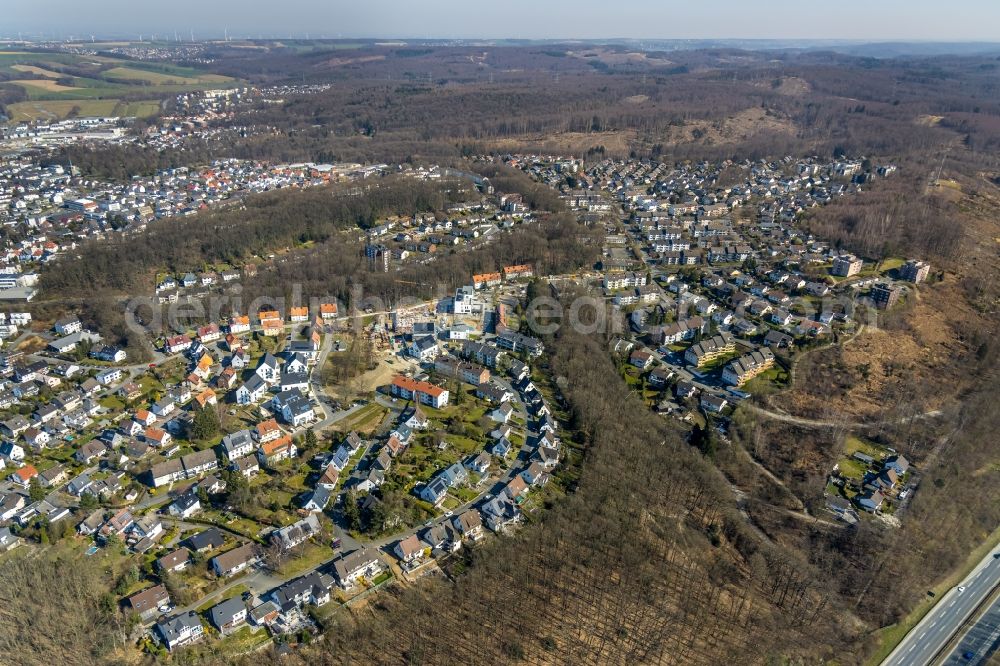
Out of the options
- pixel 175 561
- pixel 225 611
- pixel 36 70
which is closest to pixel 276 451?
pixel 175 561

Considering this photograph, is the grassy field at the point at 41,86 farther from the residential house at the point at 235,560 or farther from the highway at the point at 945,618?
the highway at the point at 945,618

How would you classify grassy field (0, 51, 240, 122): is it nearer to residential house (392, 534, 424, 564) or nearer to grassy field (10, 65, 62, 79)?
grassy field (10, 65, 62, 79)

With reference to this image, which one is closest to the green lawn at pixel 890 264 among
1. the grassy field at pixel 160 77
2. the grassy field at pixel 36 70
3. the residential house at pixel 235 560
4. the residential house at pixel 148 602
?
the residential house at pixel 235 560

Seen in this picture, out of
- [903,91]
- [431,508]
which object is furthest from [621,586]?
[903,91]

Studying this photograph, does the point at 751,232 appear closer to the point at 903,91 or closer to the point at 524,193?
the point at 524,193

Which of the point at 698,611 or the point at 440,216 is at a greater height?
the point at 440,216
